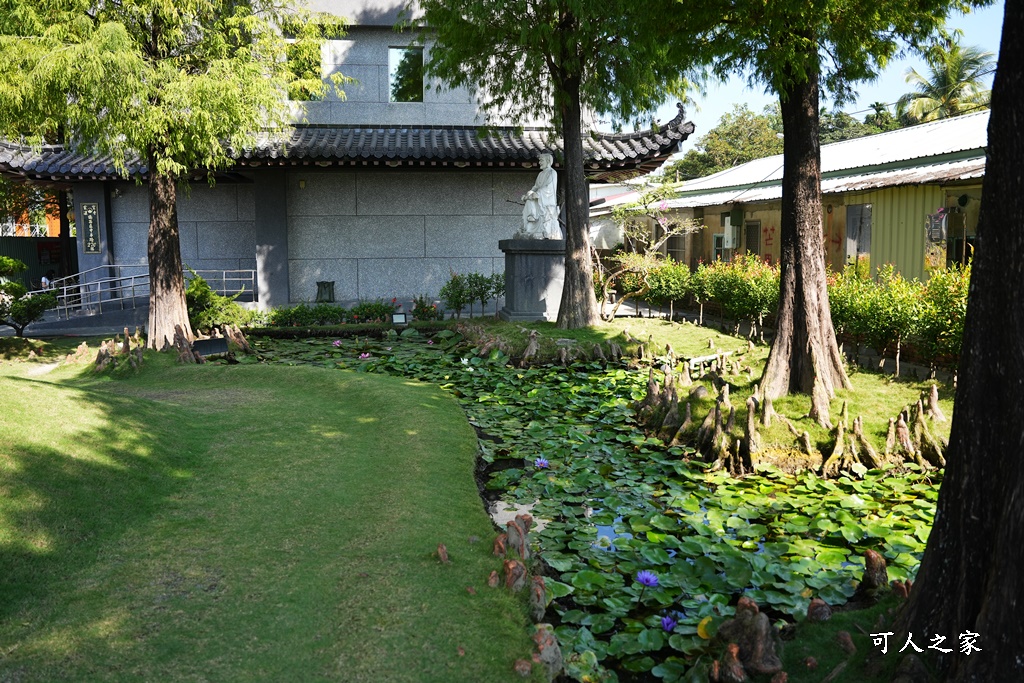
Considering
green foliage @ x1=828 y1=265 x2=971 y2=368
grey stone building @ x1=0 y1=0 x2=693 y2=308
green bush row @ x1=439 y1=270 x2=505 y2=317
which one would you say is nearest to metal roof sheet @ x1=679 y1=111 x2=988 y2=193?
grey stone building @ x1=0 y1=0 x2=693 y2=308

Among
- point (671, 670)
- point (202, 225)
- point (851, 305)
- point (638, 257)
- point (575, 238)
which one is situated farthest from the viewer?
point (202, 225)

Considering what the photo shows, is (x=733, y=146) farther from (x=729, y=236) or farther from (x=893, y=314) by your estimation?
(x=893, y=314)

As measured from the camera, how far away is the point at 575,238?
1291 centimetres

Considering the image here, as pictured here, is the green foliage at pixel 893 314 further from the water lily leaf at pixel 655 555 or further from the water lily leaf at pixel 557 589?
the water lily leaf at pixel 557 589

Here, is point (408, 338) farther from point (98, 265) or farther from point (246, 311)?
point (98, 265)

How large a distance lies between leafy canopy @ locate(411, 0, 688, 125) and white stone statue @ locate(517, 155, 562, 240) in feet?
3.21

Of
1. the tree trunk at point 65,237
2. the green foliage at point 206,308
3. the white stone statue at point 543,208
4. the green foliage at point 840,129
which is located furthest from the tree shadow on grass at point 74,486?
the green foliage at point 840,129

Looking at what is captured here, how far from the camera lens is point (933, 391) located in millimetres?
6527

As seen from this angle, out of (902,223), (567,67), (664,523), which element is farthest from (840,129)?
(664,523)

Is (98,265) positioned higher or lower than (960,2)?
lower

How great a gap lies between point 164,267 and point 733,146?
3710 cm

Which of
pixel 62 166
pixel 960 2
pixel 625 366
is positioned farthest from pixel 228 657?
pixel 62 166

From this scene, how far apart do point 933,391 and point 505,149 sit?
10592 millimetres

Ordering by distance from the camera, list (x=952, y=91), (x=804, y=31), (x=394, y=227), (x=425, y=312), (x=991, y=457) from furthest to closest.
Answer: (x=952, y=91) → (x=394, y=227) → (x=425, y=312) → (x=804, y=31) → (x=991, y=457)
